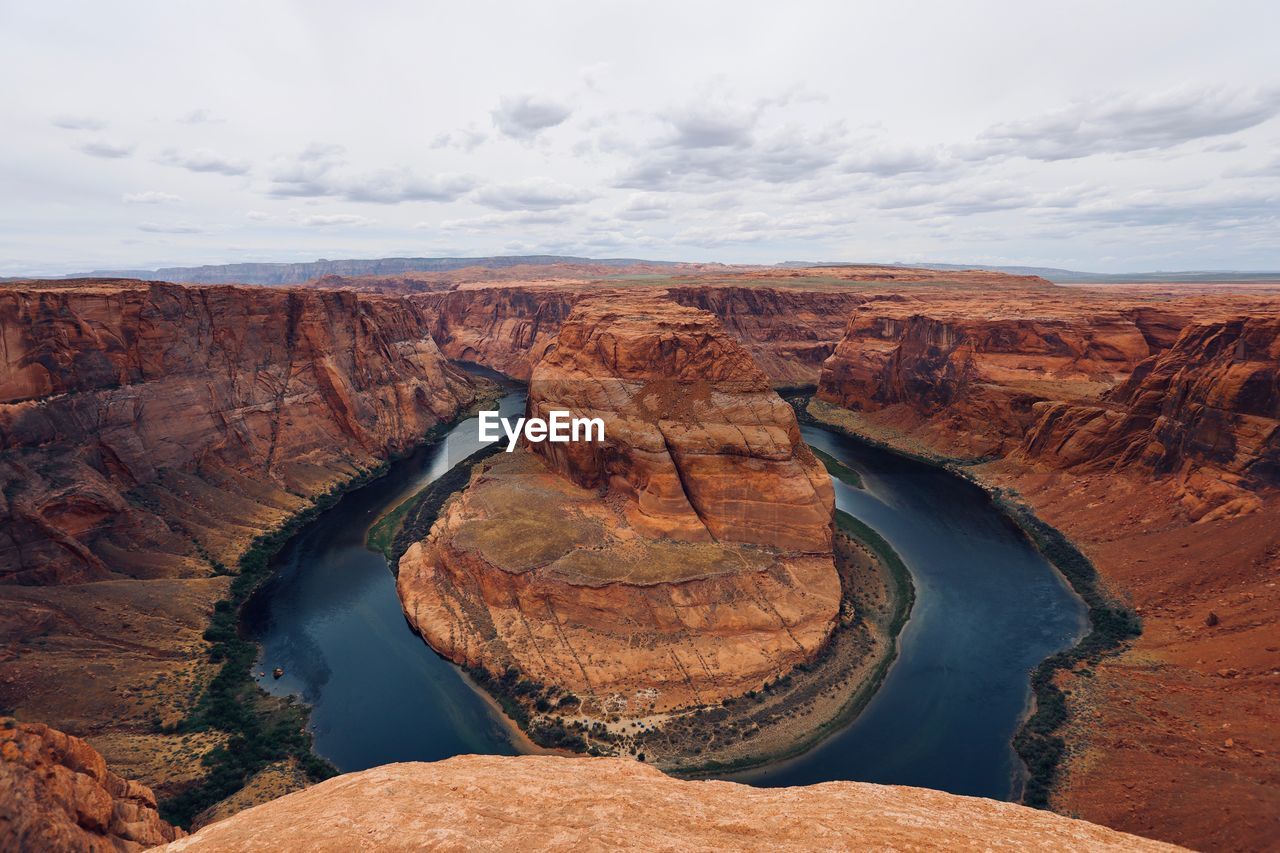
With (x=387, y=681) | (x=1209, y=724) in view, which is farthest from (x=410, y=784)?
(x=1209, y=724)

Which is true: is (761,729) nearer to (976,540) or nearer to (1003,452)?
(976,540)

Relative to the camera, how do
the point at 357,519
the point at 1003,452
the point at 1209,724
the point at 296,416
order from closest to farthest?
the point at 1209,724 < the point at 357,519 < the point at 296,416 < the point at 1003,452

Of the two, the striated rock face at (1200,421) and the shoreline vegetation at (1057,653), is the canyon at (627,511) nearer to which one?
the striated rock face at (1200,421)

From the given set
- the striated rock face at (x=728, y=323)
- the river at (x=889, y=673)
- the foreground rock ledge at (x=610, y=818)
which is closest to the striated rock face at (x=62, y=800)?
the foreground rock ledge at (x=610, y=818)

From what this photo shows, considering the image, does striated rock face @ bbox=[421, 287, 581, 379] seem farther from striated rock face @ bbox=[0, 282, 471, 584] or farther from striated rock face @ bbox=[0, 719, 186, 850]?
striated rock face @ bbox=[0, 719, 186, 850]

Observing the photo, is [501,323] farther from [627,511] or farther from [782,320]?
[627,511]

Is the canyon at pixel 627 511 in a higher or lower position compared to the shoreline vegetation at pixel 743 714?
higher

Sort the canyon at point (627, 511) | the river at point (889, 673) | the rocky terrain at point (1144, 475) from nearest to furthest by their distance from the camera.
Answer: the rocky terrain at point (1144, 475)
the canyon at point (627, 511)
the river at point (889, 673)
